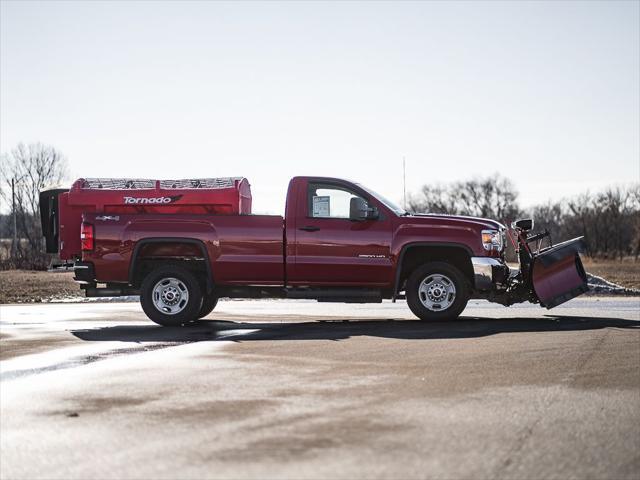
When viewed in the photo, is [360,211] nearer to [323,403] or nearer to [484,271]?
[484,271]

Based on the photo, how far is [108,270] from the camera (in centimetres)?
1392

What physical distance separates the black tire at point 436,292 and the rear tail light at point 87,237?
15.6 feet

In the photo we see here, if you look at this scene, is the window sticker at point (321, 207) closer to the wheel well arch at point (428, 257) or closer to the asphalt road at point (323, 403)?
the wheel well arch at point (428, 257)

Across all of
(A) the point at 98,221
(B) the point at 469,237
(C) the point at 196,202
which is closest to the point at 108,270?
(A) the point at 98,221

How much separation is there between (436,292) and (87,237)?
525cm

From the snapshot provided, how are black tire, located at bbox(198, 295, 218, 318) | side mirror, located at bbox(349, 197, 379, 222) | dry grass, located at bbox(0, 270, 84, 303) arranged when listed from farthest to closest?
dry grass, located at bbox(0, 270, 84, 303), black tire, located at bbox(198, 295, 218, 318), side mirror, located at bbox(349, 197, 379, 222)

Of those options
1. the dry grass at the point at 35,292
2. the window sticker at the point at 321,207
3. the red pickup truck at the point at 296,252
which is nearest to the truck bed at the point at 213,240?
the red pickup truck at the point at 296,252

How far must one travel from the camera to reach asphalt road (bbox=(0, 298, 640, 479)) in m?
5.24

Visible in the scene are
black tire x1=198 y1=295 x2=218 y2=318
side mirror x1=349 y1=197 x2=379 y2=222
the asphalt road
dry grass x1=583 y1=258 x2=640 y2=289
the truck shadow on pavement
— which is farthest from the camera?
dry grass x1=583 y1=258 x2=640 y2=289

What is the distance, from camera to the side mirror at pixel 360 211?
13.6 meters

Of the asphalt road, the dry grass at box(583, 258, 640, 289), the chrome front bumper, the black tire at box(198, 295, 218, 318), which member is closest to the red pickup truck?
the chrome front bumper

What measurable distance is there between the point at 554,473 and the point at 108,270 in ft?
32.8

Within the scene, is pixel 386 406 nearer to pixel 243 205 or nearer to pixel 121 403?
pixel 121 403

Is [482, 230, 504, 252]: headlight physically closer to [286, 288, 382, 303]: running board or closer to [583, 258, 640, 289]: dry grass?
[286, 288, 382, 303]: running board
